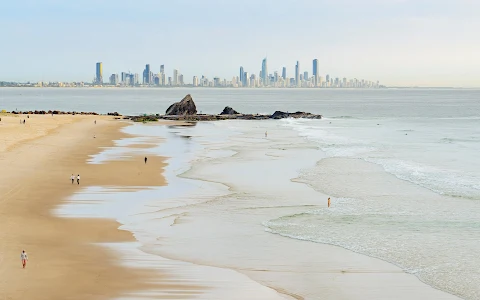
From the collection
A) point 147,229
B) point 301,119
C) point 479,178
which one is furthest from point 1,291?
point 301,119

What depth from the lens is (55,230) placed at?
26.3 metres

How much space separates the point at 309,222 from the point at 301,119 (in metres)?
91.2

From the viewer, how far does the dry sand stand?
19250 millimetres

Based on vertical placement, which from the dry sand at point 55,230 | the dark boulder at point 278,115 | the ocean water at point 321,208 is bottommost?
the dark boulder at point 278,115

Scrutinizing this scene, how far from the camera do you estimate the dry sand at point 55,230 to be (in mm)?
19250

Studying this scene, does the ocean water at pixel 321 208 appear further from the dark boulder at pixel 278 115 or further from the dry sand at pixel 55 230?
the dark boulder at pixel 278 115

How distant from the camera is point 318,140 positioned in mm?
71750

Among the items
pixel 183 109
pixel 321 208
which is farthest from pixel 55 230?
pixel 183 109

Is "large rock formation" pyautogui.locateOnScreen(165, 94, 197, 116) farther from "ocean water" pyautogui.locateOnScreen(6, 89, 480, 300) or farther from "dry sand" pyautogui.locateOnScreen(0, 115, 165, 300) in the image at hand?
"dry sand" pyautogui.locateOnScreen(0, 115, 165, 300)

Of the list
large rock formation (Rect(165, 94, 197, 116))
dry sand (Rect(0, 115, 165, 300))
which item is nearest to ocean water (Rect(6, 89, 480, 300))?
Answer: dry sand (Rect(0, 115, 165, 300))

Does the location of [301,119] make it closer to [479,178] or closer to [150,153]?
[150,153]

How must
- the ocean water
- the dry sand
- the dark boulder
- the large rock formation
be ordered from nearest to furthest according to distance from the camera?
the dry sand < the ocean water < the large rock formation < the dark boulder

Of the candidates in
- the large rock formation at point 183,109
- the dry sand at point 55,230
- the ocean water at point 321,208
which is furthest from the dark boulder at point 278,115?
the dry sand at point 55,230

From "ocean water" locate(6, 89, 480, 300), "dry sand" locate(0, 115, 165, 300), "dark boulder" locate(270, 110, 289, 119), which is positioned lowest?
"dark boulder" locate(270, 110, 289, 119)
